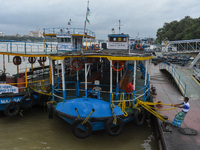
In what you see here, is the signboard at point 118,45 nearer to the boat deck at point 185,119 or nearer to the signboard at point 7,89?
the boat deck at point 185,119

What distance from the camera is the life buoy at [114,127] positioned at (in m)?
6.78

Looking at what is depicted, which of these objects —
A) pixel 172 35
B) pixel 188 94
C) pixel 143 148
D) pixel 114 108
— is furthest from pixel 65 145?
pixel 172 35

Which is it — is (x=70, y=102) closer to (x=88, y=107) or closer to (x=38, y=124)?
(x=88, y=107)

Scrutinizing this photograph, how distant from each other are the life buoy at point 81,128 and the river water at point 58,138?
35.6 inches

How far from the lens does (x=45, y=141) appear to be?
7887mm

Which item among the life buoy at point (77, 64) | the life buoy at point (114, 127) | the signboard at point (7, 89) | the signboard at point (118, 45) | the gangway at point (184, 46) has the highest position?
the gangway at point (184, 46)

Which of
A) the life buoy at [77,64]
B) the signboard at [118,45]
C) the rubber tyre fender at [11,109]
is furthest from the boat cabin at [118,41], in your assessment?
the rubber tyre fender at [11,109]

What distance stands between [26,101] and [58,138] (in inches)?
121

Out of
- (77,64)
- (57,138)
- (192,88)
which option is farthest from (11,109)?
(192,88)

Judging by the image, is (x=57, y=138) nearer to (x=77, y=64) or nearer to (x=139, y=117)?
(x=77, y=64)

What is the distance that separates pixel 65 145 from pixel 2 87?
471 centimetres

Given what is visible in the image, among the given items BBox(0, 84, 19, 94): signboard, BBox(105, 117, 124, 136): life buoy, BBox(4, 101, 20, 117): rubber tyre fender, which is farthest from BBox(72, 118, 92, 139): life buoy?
BBox(0, 84, 19, 94): signboard

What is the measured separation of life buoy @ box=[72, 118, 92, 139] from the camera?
666 centimetres

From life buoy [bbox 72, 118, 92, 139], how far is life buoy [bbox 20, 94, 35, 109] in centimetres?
403
